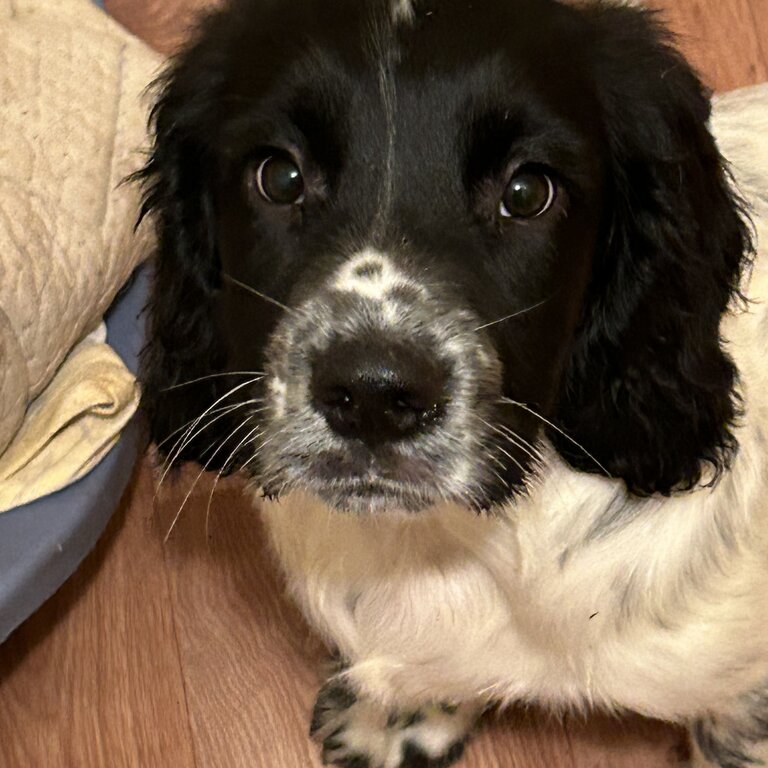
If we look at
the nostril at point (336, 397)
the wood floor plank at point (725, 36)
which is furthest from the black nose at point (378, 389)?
the wood floor plank at point (725, 36)

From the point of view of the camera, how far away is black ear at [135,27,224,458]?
1338 mm

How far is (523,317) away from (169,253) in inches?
18.9

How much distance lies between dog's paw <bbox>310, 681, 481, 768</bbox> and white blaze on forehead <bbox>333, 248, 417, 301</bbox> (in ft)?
3.46

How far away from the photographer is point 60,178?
2.00m

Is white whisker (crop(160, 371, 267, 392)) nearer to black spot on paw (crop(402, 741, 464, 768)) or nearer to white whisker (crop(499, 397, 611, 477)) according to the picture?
white whisker (crop(499, 397, 611, 477))

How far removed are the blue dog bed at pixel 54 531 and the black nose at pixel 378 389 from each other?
0.96 meters

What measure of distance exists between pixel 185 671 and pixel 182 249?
1.01 m

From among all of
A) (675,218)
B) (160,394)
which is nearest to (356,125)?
(675,218)

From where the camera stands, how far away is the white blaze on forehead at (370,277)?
1068 mm

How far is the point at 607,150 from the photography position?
1.22 meters

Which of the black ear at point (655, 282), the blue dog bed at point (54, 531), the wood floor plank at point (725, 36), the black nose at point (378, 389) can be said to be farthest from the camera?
the wood floor plank at point (725, 36)

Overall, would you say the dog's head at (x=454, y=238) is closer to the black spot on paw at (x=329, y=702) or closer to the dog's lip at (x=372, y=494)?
the dog's lip at (x=372, y=494)

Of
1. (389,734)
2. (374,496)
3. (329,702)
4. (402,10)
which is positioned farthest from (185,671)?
(402,10)

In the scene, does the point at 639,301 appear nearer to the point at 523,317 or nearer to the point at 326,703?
the point at 523,317
